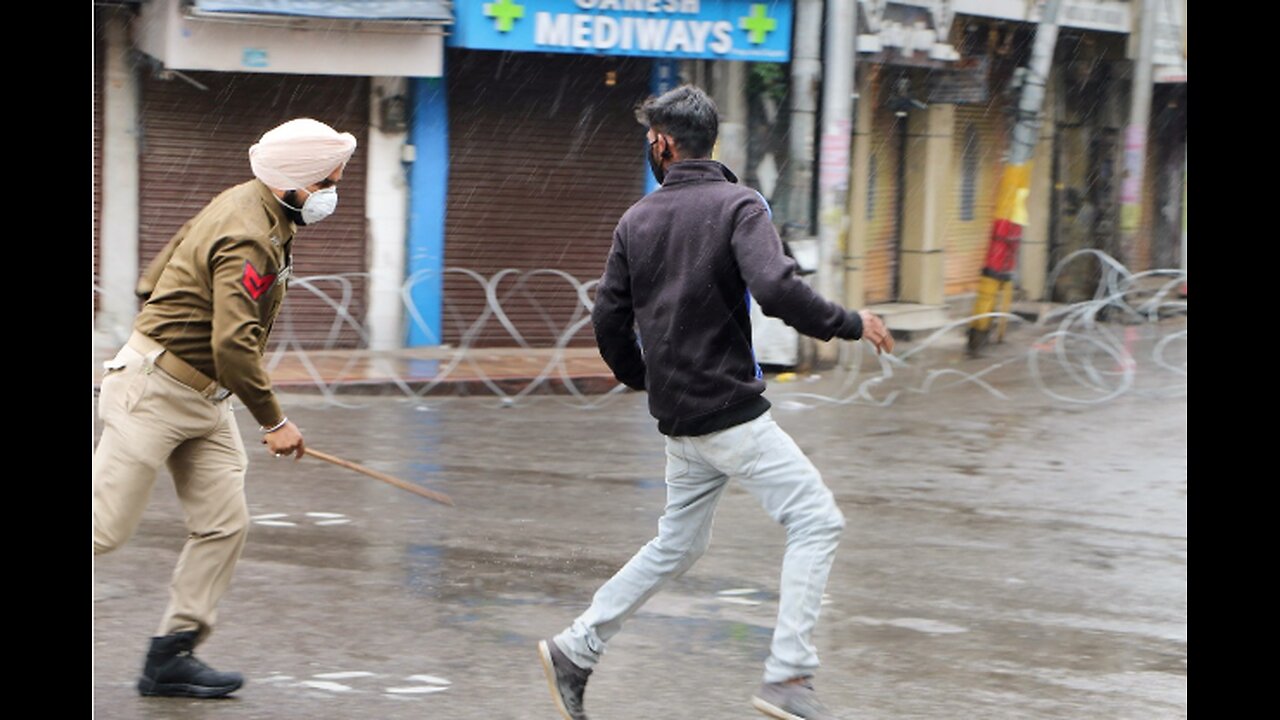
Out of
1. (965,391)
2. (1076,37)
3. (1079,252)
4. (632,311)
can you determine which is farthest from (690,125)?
Answer: (1076,37)

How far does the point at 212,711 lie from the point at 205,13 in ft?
32.1

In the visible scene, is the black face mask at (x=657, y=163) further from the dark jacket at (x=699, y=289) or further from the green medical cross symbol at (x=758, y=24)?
the green medical cross symbol at (x=758, y=24)

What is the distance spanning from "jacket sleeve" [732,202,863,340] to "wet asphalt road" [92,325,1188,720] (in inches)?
46.0

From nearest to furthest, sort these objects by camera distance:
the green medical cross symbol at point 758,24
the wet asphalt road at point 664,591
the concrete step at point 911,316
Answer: the wet asphalt road at point 664,591 → the green medical cross symbol at point 758,24 → the concrete step at point 911,316

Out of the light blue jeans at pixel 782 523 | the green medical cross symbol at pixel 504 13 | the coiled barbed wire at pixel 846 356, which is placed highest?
the green medical cross symbol at pixel 504 13

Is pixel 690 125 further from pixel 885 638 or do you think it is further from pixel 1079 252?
pixel 1079 252

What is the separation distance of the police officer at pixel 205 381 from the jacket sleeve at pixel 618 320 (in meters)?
0.81

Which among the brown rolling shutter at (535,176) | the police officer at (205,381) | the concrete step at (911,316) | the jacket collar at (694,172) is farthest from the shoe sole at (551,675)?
the concrete step at (911,316)

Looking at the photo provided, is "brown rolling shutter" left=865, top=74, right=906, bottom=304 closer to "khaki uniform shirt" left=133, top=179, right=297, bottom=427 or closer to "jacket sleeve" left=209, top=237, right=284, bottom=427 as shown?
"khaki uniform shirt" left=133, top=179, right=297, bottom=427

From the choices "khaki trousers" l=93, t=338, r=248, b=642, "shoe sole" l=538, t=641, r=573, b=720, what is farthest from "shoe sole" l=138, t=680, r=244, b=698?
Result: "shoe sole" l=538, t=641, r=573, b=720

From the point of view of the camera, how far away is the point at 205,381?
4750 millimetres

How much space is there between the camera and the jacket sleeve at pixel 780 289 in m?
4.31

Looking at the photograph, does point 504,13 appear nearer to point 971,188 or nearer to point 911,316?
point 911,316

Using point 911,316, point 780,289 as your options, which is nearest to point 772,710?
point 780,289
